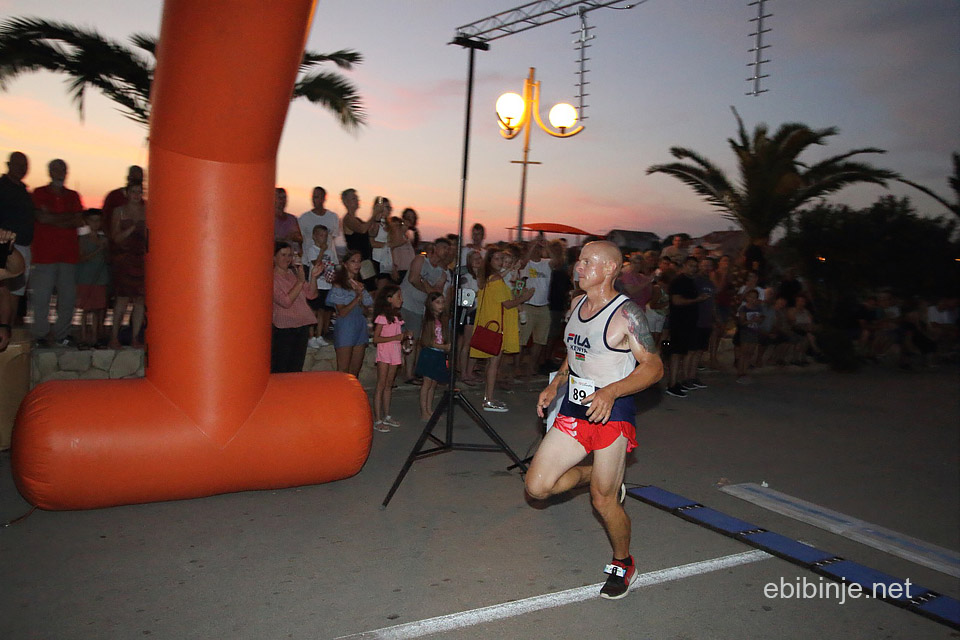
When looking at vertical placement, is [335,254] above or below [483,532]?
above

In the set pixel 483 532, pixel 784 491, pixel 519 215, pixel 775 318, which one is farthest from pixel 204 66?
pixel 775 318

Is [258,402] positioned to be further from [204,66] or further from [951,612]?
[951,612]

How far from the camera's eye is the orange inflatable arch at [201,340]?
4.57 meters

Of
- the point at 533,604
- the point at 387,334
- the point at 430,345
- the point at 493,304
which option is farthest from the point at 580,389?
the point at 493,304

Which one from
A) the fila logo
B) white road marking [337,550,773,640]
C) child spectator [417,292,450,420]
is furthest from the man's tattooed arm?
child spectator [417,292,450,420]

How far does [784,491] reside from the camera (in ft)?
21.3

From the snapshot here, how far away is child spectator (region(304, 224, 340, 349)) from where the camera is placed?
911 centimetres

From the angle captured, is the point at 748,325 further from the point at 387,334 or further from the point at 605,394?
the point at 605,394

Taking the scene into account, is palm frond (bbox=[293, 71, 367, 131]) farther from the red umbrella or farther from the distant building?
the distant building

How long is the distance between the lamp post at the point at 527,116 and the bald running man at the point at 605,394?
23.6 feet

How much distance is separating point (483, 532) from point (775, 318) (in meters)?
9.42

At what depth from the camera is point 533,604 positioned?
410cm

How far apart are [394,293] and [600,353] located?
3.55 metres

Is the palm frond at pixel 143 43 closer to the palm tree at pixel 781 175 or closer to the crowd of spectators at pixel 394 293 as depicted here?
the crowd of spectators at pixel 394 293
